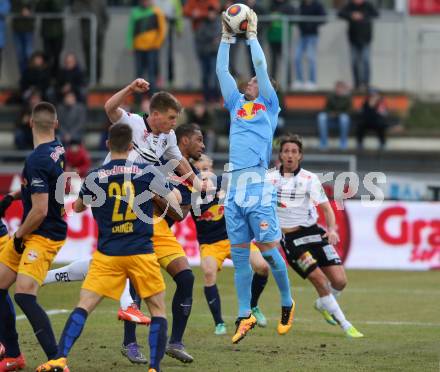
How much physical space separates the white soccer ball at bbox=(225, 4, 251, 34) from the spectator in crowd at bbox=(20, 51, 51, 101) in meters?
14.0

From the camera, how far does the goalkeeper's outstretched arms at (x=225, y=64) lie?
10602 millimetres

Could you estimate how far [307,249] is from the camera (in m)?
12.5

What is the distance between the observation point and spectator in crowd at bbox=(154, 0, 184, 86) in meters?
24.8

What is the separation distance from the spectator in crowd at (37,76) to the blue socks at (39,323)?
15.3 metres

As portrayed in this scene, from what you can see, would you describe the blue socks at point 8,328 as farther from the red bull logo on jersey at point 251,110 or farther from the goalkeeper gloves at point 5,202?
the red bull logo on jersey at point 251,110

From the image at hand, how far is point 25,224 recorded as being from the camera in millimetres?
8984

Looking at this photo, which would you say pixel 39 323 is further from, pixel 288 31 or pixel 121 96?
pixel 288 31

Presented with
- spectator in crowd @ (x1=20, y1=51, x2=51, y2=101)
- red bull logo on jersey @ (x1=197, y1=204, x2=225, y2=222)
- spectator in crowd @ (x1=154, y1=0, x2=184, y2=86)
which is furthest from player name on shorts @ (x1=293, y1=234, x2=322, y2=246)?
spectator in crowd @ (x1=154, y1=0, x2=184, y2=86)

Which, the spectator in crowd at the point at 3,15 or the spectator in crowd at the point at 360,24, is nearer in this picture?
the spectator in crowd at the point at 360,24

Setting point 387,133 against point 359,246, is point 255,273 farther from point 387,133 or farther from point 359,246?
point 387,133

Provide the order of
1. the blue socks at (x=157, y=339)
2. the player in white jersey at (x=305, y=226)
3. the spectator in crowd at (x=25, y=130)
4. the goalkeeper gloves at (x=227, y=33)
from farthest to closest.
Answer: the spectator in crowd at (x=25, y=130), the player in white jersey at (x=305, y=226), the goalkeeper gloves at (x=227, y=33), the blue socks at (x=157, y=339)

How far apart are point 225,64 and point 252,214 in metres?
1.50

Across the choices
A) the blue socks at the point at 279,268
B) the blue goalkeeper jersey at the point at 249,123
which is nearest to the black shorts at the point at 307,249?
the blue socks at the point at 279,268

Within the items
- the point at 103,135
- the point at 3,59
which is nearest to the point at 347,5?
the point at 103,135
